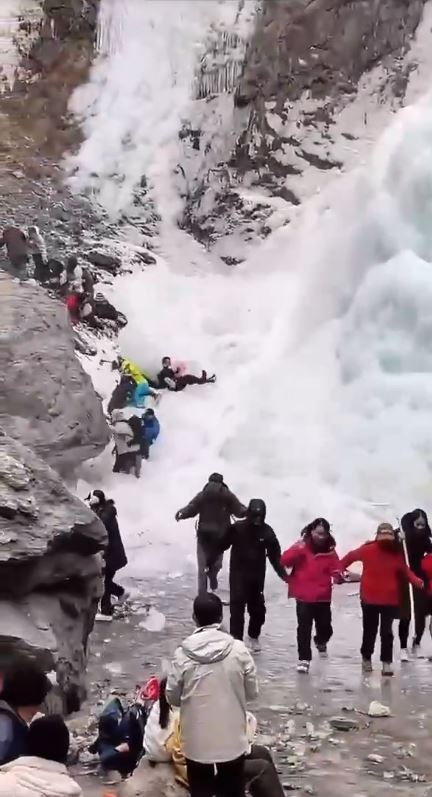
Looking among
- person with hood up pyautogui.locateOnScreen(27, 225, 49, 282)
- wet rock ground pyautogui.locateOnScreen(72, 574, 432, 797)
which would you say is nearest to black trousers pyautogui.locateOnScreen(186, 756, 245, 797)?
wet rock ground pyautogui.locateOnScreen(72, 574, 432, 797)

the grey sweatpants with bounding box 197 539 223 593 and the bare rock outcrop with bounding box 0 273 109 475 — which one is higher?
the bare rock outcrop with bounding box 0 273 109 475

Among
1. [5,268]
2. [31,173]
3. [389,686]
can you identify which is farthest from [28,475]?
[31,173]

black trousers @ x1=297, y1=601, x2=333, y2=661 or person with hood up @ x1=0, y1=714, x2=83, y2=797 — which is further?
black trousers @ x1=297, y1=601, x2=333, y2=661

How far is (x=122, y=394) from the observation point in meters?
13.2

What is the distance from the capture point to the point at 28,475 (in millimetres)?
5457

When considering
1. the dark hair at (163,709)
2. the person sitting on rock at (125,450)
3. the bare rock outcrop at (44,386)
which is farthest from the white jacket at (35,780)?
the person sitting on rock at (125,450)

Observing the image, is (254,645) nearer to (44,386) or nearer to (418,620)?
(418,620)

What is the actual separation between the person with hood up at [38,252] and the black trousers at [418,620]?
451 inches

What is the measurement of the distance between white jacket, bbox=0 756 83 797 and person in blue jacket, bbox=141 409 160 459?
10.2 m

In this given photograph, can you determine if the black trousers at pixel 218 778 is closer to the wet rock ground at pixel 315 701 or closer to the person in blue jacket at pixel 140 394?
the wet rock ground at pixel 315 701

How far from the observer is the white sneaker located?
672cm

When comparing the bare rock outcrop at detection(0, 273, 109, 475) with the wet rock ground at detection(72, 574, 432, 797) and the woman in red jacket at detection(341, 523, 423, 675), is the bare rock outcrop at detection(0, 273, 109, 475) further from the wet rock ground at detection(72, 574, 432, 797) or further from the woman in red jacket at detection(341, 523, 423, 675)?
the woman in red jacket at detection(341, 523, 423, 675)

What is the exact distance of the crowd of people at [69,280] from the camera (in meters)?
15.8

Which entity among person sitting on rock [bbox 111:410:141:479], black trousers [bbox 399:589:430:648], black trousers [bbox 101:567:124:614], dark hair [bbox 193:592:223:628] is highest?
dark hair [bbox 193:592:223:628]
